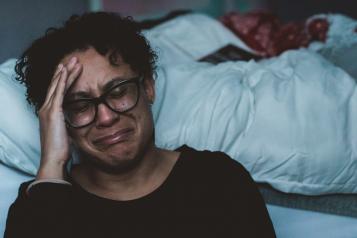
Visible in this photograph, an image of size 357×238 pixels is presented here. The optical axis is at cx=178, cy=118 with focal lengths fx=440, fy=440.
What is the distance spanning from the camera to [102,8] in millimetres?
2150

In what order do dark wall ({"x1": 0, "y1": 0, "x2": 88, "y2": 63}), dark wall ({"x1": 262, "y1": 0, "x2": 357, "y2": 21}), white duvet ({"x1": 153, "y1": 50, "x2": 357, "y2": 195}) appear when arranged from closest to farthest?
1. white duvet ({"x1": 153, "y1": 50, "x2": 357, "y2": 195})
2. dark wall ({"x1": 0, "y1": 0, "x2": 88, "y2": 63})
3. dark wall ({"x1": 262, "y1": 0, "x2": 357, "y2": 21})

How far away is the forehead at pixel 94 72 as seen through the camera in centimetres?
94

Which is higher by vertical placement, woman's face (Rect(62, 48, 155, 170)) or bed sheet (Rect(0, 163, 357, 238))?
woman's face (Rect(62, 48, 155, 170))

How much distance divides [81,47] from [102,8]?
1.22m

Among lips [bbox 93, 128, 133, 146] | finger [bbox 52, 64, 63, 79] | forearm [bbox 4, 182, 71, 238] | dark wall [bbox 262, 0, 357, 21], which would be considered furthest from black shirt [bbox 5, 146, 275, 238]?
dark wall [bbox 262, 0, 357, 21]

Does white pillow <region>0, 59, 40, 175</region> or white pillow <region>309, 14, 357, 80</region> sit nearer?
white pillow <region>0, 59, 40, 175</region>

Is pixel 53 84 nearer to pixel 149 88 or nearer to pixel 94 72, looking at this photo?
pixel 94 72

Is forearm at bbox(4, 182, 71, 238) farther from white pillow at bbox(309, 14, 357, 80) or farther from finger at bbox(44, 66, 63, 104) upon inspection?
white pillow at bbox(309, 14, 357, 80)

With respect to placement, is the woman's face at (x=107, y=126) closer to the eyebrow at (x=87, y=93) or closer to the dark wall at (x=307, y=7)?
the eyebrow at (x=87, y=93)

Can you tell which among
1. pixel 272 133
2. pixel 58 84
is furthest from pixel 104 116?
pixel 272 133

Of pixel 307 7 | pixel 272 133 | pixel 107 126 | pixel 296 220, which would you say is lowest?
pixel 307 7

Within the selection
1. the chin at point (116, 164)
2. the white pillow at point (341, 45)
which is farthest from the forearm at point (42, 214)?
the white pillow at point (341, 45)

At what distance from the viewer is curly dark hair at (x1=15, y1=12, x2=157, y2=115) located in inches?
39.9

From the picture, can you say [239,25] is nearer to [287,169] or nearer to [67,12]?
[67,12]
